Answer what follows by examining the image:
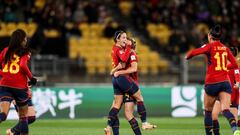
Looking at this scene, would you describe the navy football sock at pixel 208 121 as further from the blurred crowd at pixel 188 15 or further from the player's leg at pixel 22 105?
the blurred crowd at pixel 188 15

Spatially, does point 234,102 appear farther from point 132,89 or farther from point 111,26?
point 111,26

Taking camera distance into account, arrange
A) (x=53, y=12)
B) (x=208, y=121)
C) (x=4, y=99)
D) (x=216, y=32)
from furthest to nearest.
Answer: (x=53, y=12), (x=208, y=121), (x=216, y=32), (x=4, y=99)

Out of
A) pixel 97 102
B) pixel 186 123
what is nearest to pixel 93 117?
pixel 97 102

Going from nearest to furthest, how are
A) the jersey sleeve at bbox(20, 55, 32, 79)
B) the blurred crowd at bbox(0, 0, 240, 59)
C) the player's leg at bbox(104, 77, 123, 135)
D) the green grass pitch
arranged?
the jersey sleeve at bbox(20, 55, 32, 79) < the player's leg at bbox(104, 77, 123, 135) < the green grass pitch < the blurred crowd at bbox(0, 0, 240, 59)

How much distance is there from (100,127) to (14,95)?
6.16 m

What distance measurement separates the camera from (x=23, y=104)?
561 inches

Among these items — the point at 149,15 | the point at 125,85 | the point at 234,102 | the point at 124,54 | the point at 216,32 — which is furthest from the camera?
the point at 149,15

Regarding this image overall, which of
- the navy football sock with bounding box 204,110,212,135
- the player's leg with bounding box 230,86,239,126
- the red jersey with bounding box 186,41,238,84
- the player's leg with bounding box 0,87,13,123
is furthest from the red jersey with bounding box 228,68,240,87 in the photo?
the player's leg with bounding box 0,87,13,123

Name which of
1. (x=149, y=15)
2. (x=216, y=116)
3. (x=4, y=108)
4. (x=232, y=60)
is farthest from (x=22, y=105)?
(x=149, y=15)

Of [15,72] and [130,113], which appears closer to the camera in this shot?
[15,72]

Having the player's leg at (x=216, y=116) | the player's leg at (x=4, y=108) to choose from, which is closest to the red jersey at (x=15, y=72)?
the player's leg at (x=4, y=108)

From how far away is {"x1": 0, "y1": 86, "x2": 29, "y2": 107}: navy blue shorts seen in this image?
1417 cm

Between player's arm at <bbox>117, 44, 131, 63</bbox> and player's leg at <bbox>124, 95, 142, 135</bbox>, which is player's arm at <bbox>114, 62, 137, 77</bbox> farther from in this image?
player's leg at <bbox>124, 95, 142, 135</bbox>

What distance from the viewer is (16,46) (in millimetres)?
14102
